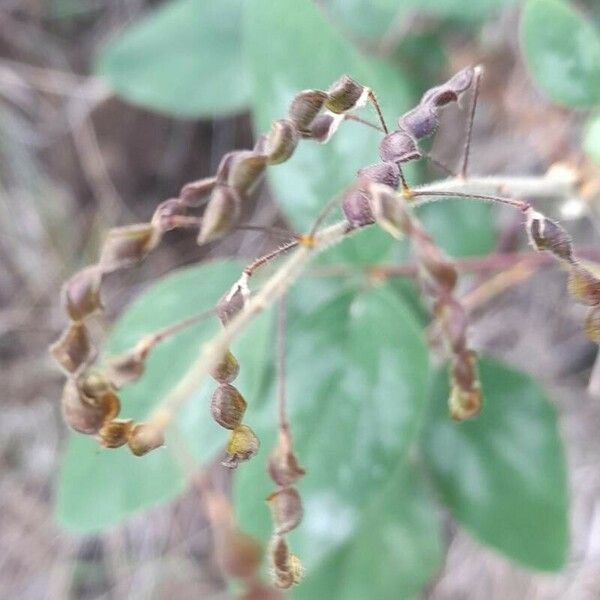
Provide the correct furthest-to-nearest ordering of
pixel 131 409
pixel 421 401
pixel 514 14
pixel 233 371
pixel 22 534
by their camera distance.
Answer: pixel 22 534 < pixel 514 14 < pixel 131 409 < pixel 421 401 < pixel 233 371

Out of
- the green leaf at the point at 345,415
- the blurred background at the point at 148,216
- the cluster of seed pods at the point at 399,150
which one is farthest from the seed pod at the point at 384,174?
the blurred background at the point at 148,216

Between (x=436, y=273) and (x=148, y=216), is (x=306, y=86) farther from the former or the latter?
(x=148, y=216)

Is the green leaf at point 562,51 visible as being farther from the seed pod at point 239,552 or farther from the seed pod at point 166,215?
the seed pod at point 239,552

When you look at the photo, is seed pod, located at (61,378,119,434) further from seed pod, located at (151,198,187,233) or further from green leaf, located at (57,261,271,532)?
green leaf, located at (57,261,271,532)

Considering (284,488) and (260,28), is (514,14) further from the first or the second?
(284,488)

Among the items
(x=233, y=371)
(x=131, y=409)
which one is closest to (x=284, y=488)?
(x=233, y=371)

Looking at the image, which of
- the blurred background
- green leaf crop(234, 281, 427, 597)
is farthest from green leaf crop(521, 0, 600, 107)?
the blurred background

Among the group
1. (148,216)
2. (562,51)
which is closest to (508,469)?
(562,51)
